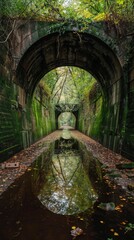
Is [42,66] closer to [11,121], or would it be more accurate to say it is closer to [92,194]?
[11,121]

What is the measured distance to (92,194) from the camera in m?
3.78

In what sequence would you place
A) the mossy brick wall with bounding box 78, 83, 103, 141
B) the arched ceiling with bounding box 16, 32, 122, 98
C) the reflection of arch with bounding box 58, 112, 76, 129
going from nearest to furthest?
the arched ceiling with bounding box 16, 32, 122, 98 → the mossy brick wall with bounding box 78, 83, 103, 141 → the reflection of arch with bounding box 58, 112, 76, 129

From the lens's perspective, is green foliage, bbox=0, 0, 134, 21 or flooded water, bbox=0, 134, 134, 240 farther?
green foliage, bbox=0, 0, 134, 21

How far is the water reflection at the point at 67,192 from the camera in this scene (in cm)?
321

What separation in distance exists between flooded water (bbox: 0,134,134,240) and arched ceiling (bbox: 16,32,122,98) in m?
5.62

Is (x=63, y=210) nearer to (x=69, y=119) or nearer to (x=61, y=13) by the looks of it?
(x=61, y=13)

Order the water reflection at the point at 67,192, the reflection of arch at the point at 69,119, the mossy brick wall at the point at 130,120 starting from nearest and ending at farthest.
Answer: the water reflection at the point at 67,192 → the mossy brick wall at the point at 130,120 → the reflection of arch at the point at 69,119

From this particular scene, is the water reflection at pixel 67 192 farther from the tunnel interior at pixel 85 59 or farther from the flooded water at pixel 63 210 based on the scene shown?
the tunnel interior at pixel 85 59

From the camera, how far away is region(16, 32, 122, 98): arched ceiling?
7875 mm

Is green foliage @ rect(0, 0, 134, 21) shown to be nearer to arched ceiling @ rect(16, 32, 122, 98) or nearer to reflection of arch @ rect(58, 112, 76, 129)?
arched ceiling @ rect(16, 32, 122, 98)

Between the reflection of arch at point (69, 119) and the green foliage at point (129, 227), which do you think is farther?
the reflection of arch at point (69, 119)

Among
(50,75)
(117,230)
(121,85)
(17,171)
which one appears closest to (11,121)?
(17,171)

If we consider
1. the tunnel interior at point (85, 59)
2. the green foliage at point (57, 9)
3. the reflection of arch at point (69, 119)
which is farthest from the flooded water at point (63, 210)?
the reflection of arch at point (69, 119)

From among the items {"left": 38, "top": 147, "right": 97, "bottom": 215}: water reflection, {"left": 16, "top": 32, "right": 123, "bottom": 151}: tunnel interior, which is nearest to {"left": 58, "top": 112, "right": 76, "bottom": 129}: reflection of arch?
{"left": 16, "top": 32, "right": 123, "bottom": 151}: tunnel interior
